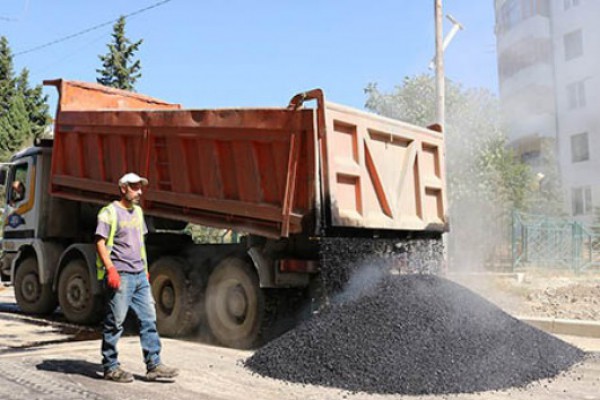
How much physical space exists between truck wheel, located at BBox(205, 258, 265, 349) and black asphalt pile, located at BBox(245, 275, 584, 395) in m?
0.88

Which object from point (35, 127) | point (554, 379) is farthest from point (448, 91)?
point (35, 127)

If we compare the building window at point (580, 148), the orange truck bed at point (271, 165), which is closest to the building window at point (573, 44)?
the building window at point (580, 148)

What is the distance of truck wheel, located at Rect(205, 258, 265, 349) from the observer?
6.25m

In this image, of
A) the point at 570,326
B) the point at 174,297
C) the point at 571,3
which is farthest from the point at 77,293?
the point at 571,3

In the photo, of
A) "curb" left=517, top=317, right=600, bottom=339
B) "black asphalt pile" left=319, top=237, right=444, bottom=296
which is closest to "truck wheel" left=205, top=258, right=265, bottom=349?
"black asphalt pile" left=319, top=237, right=444, bottom=296

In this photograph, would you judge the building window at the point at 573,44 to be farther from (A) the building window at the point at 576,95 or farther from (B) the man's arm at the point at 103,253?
(B) the man's arm at the point at 103,253

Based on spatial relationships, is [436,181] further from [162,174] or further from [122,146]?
[122,146]

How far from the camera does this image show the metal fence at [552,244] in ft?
45.7

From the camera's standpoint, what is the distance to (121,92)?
29.7 feet

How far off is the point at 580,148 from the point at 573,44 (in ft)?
21.0

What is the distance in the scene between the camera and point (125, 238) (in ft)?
15.7

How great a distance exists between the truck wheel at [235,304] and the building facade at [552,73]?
6.16 m

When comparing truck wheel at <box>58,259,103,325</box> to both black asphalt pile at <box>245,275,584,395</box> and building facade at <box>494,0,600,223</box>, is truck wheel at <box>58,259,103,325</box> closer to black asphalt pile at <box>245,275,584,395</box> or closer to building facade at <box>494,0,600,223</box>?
black asphalt pile at <box>245,275,584,395</box>

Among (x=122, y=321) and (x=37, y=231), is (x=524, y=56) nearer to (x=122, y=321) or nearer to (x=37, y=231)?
(x=37, y=231)
